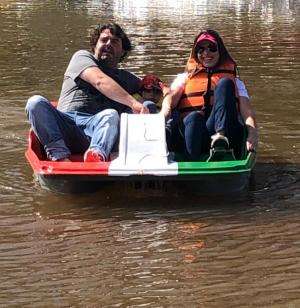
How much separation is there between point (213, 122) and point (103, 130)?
3.31 feet

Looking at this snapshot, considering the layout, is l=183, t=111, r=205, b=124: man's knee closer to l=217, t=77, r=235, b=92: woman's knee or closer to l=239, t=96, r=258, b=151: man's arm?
l=217, t=77, r=235, b=92: woman's knee

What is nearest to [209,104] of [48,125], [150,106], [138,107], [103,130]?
[150,106]

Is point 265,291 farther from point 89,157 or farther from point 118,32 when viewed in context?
point 118,32

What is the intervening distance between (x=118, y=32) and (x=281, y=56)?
10285mm

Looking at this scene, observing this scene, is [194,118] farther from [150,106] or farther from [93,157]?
[93,157]

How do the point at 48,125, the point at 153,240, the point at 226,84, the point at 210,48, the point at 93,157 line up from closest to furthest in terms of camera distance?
1. the point at 153,240
2. the point at 93,157
3. the point at 48,125
4. the point at 226,84
5. the point at 210,48

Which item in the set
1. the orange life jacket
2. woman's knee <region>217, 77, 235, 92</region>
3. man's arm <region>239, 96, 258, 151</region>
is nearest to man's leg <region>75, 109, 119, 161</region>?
the orange life jacket

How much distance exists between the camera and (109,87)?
253 inches

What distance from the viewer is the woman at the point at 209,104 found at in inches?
248

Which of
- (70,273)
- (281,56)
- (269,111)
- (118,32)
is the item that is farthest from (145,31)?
(70,273)

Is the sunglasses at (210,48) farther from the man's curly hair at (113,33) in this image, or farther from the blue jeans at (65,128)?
the blue jeans at (65,128)

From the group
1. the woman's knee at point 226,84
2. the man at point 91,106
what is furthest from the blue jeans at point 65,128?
the woman's knee at point 226,84

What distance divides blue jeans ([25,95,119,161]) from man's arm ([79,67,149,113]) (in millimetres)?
145

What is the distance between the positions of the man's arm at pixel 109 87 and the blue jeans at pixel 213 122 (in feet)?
1.63
